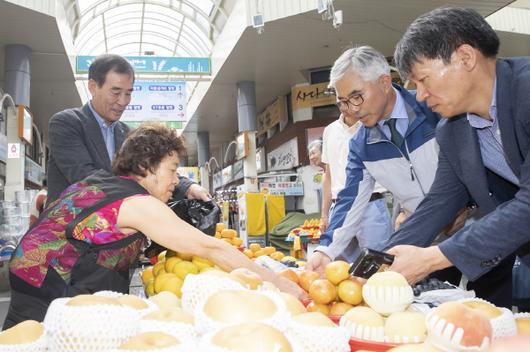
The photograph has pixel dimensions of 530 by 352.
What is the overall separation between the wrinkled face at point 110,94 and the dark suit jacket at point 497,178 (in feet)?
5.97

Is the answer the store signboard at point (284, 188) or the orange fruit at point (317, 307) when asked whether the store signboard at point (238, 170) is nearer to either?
the store signboard at point (284, 188)

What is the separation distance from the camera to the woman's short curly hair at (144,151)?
78.0 inches

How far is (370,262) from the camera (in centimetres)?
147

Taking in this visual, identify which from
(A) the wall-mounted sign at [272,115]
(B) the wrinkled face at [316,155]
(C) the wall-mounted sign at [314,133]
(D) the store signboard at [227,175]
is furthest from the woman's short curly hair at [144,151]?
(D) the store signboard at [227,175]

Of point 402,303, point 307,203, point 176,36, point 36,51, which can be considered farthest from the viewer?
point 176,36

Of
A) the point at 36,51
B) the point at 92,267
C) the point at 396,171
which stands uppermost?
the point at 36,51

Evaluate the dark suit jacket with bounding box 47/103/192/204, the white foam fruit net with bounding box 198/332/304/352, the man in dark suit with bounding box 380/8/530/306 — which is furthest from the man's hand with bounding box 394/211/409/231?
the white foam fruit net with bounding box 198/332/304/352

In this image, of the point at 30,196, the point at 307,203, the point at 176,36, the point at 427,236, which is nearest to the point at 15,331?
the point at 427,236

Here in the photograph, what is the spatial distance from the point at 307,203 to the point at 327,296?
13.0m

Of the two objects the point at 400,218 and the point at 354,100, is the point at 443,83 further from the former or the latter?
the point at 400,218

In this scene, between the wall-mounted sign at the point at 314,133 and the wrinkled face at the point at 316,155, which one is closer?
the wrinkled face at the point at 316,155

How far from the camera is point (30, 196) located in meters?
9.57

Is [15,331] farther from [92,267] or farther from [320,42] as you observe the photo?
[320,42]

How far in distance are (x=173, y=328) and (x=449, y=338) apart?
0.50 meters
